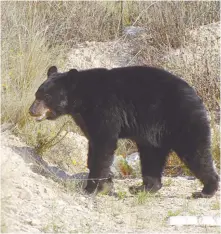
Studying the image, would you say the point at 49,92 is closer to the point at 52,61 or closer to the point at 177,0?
the point at 52,61

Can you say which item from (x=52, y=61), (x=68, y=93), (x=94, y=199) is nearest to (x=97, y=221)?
(x=94, y=199)

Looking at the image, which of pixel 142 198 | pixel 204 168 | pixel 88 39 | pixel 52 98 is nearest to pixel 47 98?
pixel 52 98

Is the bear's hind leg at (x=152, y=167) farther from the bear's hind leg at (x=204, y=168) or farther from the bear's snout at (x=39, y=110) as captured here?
the bear's snout at (x=39, y=110)

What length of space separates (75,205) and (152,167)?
1265mm

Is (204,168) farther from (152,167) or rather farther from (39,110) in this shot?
Result: (39,110)


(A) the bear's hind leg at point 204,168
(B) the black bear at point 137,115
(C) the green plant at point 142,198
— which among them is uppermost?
(B) the black bear at point 137,115

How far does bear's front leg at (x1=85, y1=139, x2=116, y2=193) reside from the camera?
684 cm

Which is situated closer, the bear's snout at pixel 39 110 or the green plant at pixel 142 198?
the green plant at pixel 142 198

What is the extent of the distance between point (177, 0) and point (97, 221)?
331 inches

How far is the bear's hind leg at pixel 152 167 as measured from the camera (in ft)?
23.6

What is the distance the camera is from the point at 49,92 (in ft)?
23.6

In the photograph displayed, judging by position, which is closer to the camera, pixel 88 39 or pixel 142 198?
pixel 142 198

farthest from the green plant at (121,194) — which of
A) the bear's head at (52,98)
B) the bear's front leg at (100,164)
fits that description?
the bear's head at (52,98)

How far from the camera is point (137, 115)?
7020 millimetres
